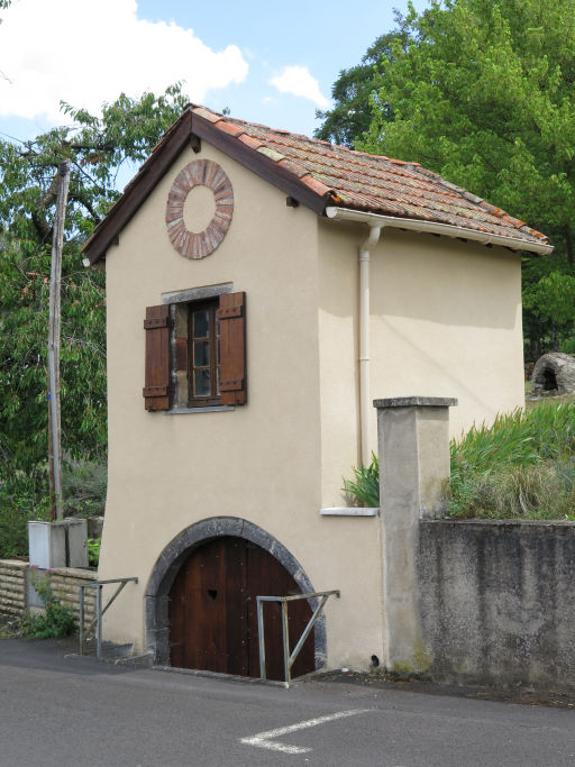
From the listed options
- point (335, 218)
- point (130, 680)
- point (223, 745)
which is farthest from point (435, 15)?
point (223, 745)

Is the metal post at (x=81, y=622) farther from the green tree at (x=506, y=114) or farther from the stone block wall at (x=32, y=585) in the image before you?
the green tree at (x=506, y=114)

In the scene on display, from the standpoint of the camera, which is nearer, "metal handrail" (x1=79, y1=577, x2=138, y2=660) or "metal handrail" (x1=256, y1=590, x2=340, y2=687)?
"metal handrail" (x1=256, y1=590, x2=340, y2=687)

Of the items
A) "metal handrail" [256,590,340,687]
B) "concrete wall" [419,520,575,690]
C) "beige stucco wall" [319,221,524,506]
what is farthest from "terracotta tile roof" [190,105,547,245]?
"metal handrail" [256,590,340,687]

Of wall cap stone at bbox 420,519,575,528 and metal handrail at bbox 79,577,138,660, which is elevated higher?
wall cap stone at bbox 420,519,575,528

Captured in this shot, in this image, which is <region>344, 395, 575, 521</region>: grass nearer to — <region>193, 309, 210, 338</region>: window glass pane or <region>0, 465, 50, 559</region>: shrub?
<region>193, 309, 210, 338</region>: window glass pane

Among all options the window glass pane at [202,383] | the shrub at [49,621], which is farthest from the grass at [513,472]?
the shrub at [49,621]

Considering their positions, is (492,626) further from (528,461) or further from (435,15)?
(435,15)

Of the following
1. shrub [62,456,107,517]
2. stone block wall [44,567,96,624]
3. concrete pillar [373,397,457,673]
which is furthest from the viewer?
shrub [62,456,107,517]

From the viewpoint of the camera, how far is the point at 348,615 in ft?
33.8

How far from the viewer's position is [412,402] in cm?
974

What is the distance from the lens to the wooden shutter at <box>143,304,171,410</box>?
40.4 feet

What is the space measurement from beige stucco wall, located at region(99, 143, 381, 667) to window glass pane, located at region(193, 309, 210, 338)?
15.1 inches

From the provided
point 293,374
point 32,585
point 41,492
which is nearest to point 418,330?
point 293,374

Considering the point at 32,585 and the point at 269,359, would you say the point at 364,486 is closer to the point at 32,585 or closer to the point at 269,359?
the point at 269,359
